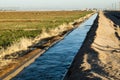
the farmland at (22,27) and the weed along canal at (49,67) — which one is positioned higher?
the weed along canal at (49,67)

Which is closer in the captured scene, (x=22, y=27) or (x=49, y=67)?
(x=49, y=67)

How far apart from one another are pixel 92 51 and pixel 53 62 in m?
3.07

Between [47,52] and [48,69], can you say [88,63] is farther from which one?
[47,52]

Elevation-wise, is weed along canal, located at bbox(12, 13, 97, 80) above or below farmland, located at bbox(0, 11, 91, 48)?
above

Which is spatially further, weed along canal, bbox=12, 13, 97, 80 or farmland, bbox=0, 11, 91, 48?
farmland, bbox=0, 11, 91, 48

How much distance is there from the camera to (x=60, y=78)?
11117 millimetres

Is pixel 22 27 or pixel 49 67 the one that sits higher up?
pixel 49 67

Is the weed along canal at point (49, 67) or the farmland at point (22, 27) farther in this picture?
the farmland at point (22, 27)

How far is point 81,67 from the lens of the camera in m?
12.0

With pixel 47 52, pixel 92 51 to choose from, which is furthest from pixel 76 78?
pixel 47 52

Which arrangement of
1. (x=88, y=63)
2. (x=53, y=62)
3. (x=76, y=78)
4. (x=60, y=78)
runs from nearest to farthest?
(x=76, y=78) < (x=60, y=78) < (x=88, y=63) < (x=53, y=62)

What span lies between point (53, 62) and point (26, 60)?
131 cm

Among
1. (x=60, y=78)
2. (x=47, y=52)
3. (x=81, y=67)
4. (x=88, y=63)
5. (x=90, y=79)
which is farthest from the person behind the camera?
(x=47, y=52)

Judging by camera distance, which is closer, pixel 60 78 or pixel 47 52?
pixel 60 78
